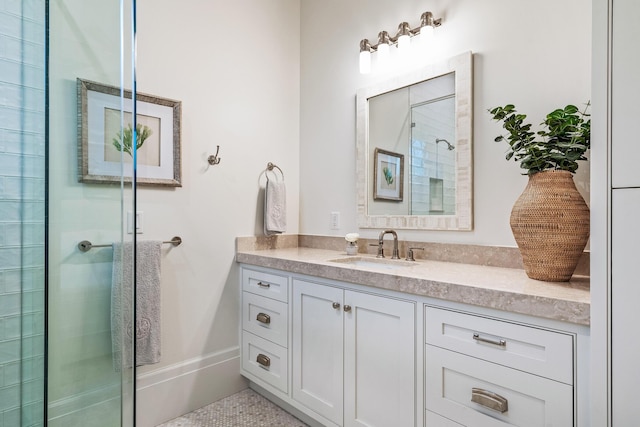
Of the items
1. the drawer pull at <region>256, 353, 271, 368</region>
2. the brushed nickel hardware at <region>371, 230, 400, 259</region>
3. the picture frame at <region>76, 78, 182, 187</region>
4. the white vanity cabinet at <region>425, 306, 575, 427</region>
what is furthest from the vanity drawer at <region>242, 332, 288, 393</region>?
the picture frame at <region>76, 78, 182, 187</region>

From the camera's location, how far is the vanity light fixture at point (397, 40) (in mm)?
1802

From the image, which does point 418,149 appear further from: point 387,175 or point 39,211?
point 39,211

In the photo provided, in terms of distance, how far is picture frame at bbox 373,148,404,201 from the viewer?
2020mm

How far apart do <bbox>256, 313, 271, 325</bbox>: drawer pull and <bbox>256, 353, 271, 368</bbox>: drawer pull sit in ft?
0.66

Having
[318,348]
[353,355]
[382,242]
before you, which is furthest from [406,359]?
[382,242]

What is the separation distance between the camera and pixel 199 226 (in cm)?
209

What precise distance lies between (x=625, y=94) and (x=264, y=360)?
1.95 m

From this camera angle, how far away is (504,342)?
3.57 ft

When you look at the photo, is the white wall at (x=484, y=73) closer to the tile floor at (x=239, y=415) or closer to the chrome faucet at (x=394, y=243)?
the chrome faucet at (x=394, y=243)

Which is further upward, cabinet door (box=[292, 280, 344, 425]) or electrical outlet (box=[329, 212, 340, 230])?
electrical outlet (box=[329, 212, 340, 230])

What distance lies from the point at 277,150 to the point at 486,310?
1777mm

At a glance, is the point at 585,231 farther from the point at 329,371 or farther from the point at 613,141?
the point at 329,371

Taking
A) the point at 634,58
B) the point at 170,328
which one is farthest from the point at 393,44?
the point at 170,328

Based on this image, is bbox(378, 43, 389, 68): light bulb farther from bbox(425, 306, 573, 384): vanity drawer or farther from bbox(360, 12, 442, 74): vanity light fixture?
bbox(425, 306, 573, 384): vanity drawer
